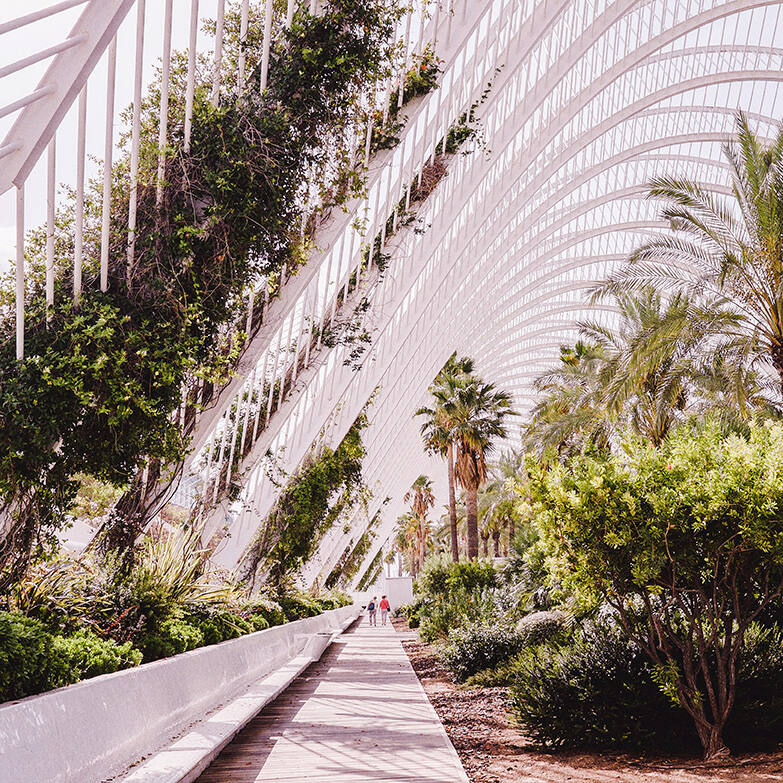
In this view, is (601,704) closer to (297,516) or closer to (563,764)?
(563,764)

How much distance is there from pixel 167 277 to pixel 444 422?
82.4 feet

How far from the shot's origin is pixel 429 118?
45.2 ft

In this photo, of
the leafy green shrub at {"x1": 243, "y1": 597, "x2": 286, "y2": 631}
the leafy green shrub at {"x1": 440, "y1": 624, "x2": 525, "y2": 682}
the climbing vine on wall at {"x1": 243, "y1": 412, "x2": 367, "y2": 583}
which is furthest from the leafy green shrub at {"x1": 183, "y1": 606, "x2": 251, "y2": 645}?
the climbing vine on wall at {"x1": 243, "y1": 412, "x2": 367, "y2": 583}

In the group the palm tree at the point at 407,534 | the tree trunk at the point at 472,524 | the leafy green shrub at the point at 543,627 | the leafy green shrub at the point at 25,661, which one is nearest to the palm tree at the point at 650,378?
the leafy green shrub at the point at 543,627

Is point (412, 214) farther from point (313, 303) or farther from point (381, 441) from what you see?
point (381, 441)

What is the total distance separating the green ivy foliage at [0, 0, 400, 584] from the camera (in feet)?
20.7

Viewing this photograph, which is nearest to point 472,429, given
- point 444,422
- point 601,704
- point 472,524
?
point 444,422

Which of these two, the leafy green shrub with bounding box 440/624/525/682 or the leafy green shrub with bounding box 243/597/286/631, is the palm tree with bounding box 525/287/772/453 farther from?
the leafy green shrub with bounding box 243/597/286/631

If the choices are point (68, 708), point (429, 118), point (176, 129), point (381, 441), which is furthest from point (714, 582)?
point (381, 441)

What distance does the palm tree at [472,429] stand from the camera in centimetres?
3072

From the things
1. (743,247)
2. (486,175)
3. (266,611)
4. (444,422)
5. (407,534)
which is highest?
(486,175)

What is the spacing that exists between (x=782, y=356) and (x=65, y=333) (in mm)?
12281

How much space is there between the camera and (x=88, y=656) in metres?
5.62

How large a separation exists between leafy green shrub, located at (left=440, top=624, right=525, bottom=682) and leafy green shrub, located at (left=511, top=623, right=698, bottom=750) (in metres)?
5.00
